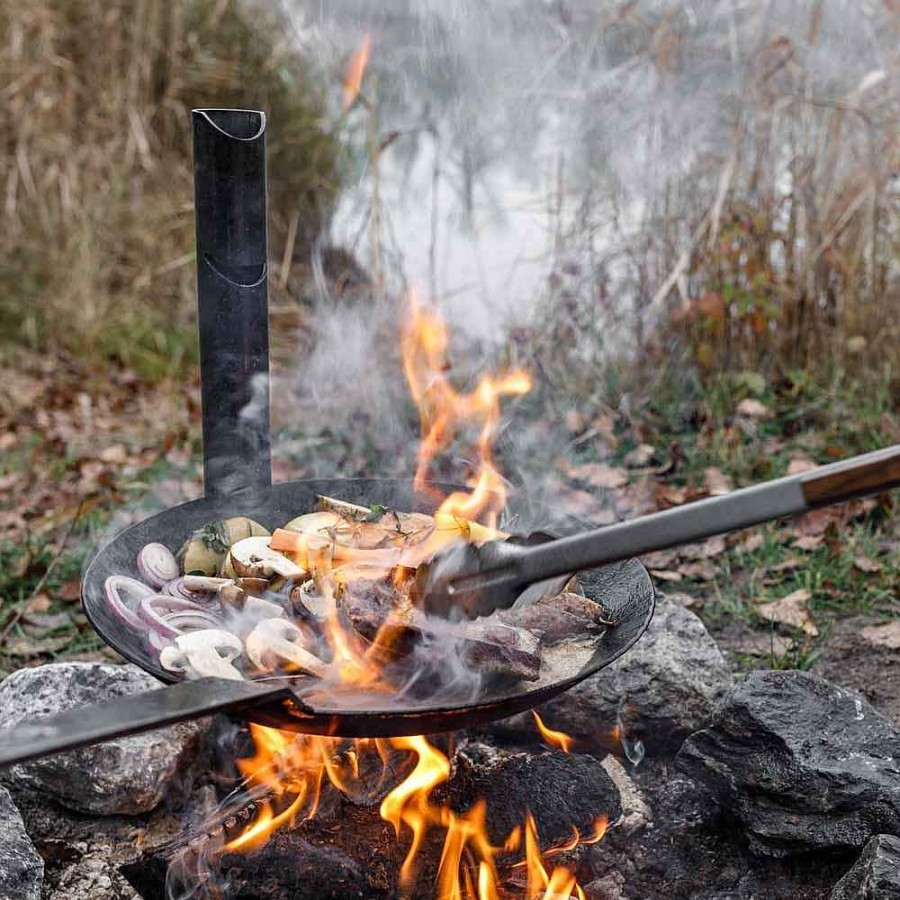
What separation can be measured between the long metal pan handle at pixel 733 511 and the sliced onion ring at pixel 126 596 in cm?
Answer: 95

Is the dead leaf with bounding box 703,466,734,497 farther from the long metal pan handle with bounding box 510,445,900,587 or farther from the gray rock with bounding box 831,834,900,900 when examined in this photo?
the long metal pan handle with bounding box 510,445,900,587

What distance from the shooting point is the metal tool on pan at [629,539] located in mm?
1504

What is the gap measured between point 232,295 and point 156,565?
712mm

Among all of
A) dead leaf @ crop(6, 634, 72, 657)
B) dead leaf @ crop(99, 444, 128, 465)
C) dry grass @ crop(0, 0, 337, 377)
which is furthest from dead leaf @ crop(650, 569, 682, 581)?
dry grass @ crop(0, 0, 337, 377)

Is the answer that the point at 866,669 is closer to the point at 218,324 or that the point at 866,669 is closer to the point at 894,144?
the point at 218,324

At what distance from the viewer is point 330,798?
99.0 inches

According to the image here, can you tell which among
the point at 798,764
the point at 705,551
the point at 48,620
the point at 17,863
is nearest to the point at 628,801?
the point at 798,764

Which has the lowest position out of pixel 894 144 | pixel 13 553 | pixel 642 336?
pixel 13 553

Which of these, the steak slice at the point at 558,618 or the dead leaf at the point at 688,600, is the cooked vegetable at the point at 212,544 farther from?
the dead leaf at the point at 688,600

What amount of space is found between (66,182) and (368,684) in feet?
19.4

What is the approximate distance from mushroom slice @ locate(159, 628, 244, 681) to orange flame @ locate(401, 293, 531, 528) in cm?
62

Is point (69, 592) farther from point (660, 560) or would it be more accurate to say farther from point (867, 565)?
point (867, 565)

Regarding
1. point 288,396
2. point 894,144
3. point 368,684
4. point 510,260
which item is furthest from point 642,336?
point 368,684

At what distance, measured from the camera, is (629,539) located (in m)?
1.64
